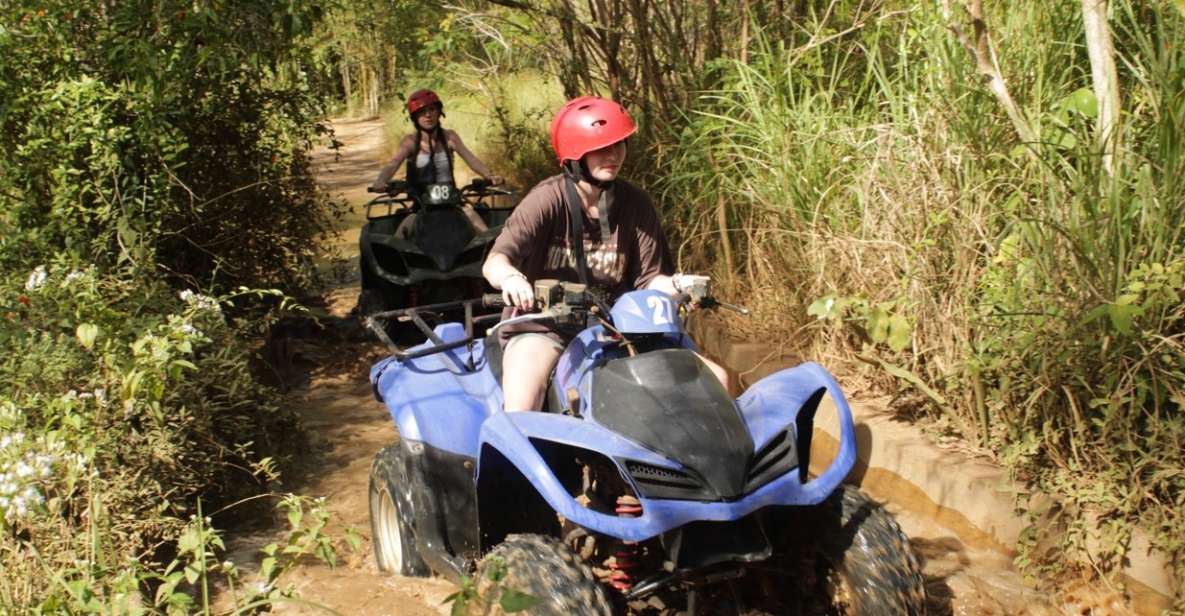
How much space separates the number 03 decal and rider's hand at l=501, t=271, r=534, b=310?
468 millimetres

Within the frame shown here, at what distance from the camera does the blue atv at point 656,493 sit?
10.2 ft

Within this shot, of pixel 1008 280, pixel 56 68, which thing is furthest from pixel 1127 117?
pixel 56 68

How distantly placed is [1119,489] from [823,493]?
4.62ft

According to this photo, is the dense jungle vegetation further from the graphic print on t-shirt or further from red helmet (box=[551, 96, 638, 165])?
red helmet (box=[551, 96, 638, 165])

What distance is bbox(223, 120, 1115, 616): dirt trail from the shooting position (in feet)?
13.7

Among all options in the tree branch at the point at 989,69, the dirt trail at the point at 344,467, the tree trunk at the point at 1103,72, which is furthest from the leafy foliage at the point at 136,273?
the tree trunk at the point at 1103,72

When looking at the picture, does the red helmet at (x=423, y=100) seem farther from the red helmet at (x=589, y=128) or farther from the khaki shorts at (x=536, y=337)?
the khaki shorts at (x=536, y=337)

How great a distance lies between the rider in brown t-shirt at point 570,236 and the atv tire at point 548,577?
69 cm

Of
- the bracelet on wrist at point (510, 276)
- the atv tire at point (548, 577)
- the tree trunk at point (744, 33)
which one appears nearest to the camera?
the atv tire at point (548, 577)

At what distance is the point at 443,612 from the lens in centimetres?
420

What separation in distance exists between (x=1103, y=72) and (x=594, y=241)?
195 cm

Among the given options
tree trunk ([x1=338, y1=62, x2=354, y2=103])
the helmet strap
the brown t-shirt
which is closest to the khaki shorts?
the brown t-shirt

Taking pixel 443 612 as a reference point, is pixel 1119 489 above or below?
above

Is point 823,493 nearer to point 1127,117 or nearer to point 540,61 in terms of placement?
point 1127,117
